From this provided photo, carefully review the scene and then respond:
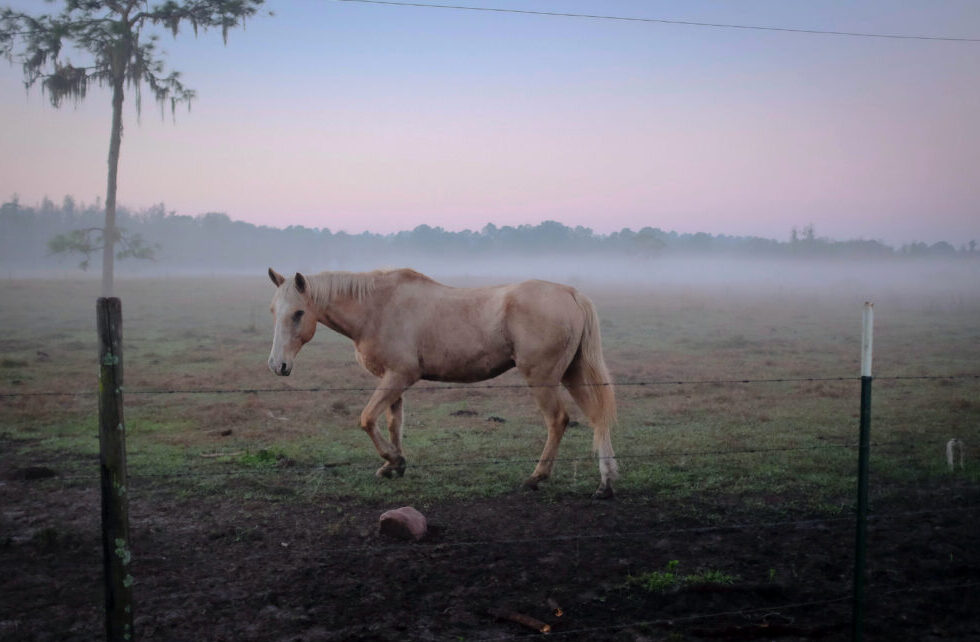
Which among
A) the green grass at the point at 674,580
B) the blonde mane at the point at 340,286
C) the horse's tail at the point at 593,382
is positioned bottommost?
the green grass at the point at 674,580

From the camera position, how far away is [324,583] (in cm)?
465

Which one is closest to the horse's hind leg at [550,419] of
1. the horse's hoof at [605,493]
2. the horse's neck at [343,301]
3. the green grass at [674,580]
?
the horse's hoof at [605,493]

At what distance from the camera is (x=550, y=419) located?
7.14 metres

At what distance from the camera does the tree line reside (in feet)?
272


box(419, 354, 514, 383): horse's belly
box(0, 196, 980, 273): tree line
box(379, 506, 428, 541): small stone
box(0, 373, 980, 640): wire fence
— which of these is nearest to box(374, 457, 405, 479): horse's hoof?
box(0, 373, 980, 640): wire fence

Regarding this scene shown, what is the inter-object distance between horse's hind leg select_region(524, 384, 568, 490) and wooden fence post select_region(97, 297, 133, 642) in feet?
14.4

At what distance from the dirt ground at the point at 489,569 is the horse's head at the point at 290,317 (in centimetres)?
135

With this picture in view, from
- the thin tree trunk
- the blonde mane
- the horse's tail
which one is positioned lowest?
the horse's tail

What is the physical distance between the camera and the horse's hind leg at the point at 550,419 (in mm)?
7035

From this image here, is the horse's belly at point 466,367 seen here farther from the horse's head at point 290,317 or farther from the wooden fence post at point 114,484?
the wooden fence post at point 114,484

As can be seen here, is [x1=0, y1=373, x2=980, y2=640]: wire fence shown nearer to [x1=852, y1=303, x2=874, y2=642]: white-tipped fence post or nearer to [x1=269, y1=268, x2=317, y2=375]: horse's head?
[x1=852, y1=303, x2=874, y2=642]: white-tipped fence post

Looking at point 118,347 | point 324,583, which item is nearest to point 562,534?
point 324,583

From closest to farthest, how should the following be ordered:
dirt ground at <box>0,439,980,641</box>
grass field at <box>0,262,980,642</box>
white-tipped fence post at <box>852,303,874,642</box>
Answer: white-tipped fence post at <box>852,303,874,642</box> → dirt ground at <box>0,439,980,641</box> → grass field at <box>0,262,980,642</box>

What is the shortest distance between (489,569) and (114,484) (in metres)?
2.65
